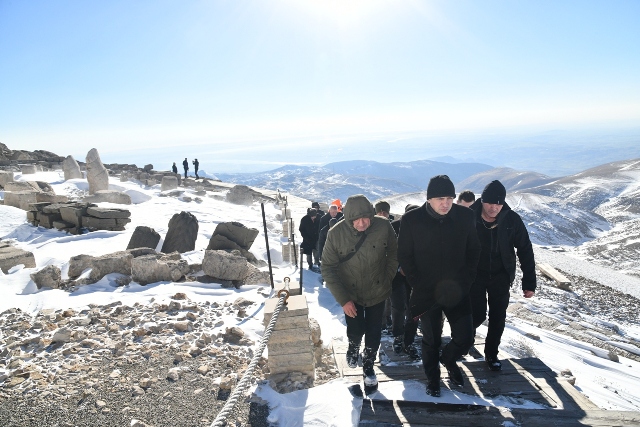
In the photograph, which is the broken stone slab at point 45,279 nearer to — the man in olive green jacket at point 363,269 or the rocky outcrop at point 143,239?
the rocky outcrop at point 143,239

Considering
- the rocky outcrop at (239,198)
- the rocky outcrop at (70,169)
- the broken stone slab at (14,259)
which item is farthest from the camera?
the rocky outcrop at (239,198)

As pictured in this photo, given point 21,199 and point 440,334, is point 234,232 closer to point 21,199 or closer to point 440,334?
point 440,334

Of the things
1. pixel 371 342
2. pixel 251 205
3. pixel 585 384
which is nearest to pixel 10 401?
pixel 371 342

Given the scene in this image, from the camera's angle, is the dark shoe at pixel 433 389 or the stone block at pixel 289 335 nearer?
the dark shoe at pixel 433 389

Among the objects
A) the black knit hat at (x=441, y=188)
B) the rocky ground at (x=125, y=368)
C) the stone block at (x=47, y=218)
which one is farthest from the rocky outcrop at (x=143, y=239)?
the black knit hat at (x=441, y=188)

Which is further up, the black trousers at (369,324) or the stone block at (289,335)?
the black trousers at (369,324)

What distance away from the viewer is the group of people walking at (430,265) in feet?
10.1

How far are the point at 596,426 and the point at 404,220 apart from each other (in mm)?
1991

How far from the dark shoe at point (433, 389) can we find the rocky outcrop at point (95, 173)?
19.4 m

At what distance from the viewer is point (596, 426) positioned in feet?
8.16

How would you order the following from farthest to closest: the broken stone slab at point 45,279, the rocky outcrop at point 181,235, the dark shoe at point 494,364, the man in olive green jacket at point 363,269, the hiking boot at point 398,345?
the rocky outcrop at point 181,235
the broken stone slab at point 45,279
the hiking boot at point 398,345
the dark shoe at point 494,364
the man in olive green jacket at point 363,269

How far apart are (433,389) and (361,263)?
4.21ft

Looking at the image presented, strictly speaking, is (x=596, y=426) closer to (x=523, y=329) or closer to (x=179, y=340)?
(x=179, y=340)

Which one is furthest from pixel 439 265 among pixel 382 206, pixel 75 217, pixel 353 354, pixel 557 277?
pixel 557 277
